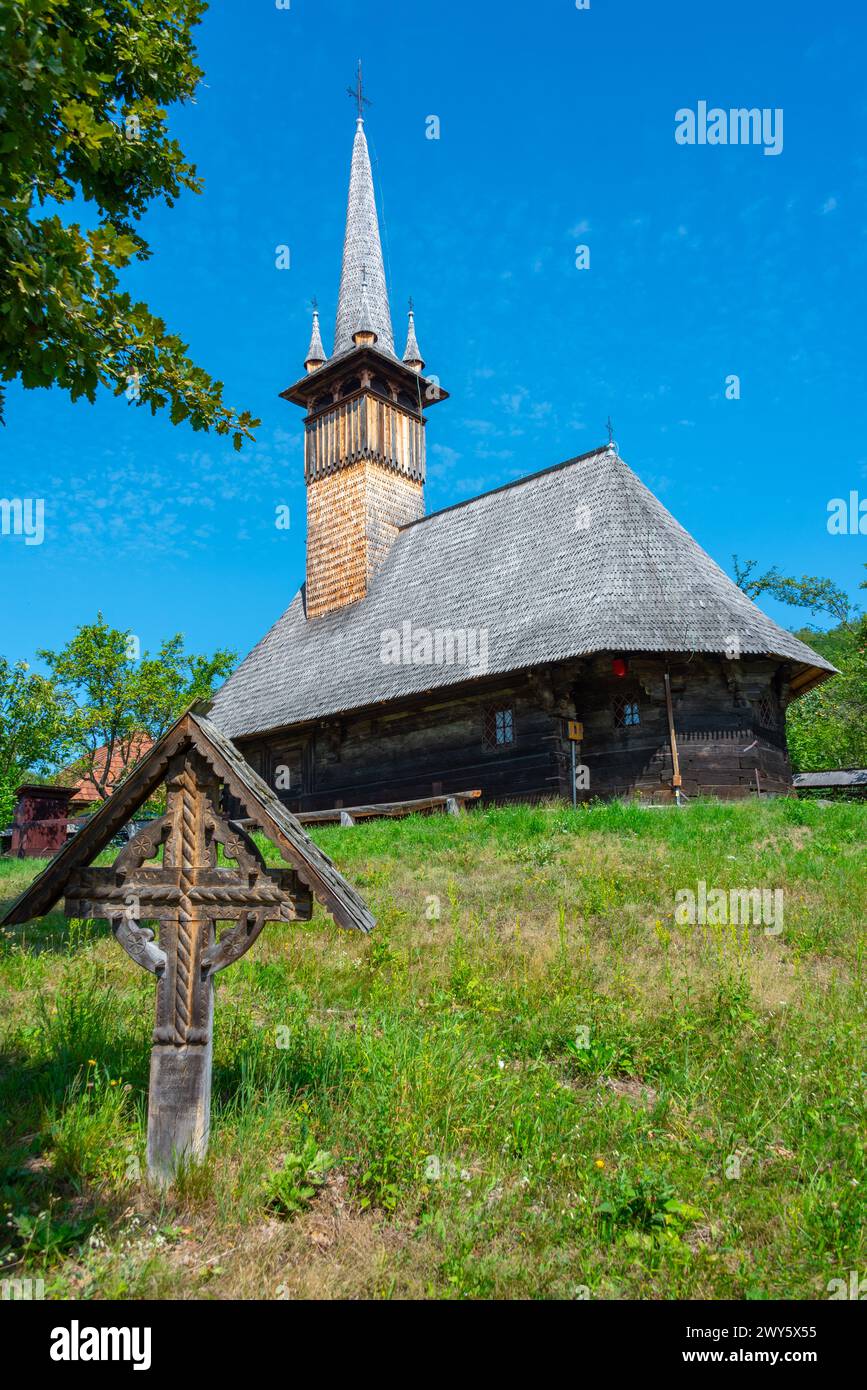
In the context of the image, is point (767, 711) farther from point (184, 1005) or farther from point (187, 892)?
point (184, 1005)

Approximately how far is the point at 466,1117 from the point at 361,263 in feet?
92.9

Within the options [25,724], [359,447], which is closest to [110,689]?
[25,724]

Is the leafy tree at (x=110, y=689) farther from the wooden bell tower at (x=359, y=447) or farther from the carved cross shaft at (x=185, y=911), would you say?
the carved cross shaft at (x=185, y=911)

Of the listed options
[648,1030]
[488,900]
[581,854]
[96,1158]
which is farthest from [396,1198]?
[581,854]

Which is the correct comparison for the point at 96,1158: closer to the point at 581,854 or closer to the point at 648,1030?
the point at 648,1030

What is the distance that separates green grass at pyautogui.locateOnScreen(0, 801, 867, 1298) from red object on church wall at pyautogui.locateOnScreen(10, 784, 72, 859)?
1944cm

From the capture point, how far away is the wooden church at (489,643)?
52.7 feet

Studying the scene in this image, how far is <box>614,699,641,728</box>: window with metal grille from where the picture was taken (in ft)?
53.4

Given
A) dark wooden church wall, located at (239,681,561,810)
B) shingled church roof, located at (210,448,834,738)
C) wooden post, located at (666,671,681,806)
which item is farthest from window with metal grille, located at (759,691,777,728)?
dark wooden church wall, located at (239,681,561,810)

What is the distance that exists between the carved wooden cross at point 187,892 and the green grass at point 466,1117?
377mm

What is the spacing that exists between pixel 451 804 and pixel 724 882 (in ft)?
25.0

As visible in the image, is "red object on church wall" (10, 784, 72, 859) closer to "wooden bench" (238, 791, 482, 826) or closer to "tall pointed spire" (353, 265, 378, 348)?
"wooden bench" (238, 791, 482, 826)

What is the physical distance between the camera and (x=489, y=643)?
17.6 metres

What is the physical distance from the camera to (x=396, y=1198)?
414 cm
